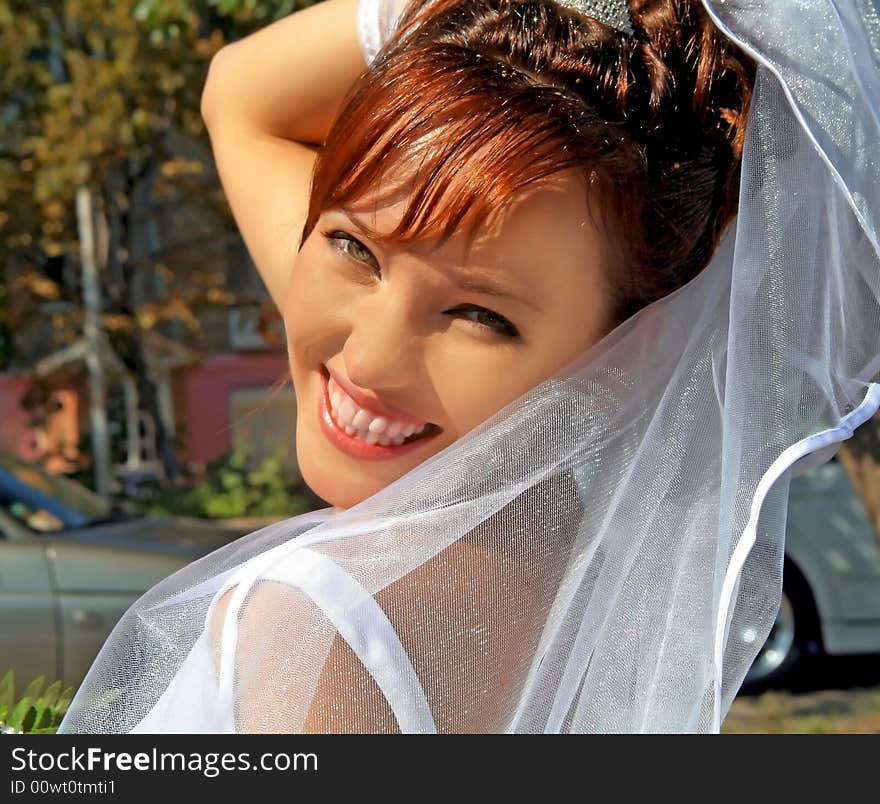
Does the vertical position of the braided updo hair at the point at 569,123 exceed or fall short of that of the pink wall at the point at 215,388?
it exceeds it

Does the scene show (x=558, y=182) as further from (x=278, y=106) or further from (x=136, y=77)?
(x=136, y=77)

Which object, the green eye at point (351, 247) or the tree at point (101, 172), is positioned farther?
the tree at point (101, 172)

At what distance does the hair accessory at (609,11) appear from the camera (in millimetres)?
1240

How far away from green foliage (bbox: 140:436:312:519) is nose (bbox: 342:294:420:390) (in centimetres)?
805

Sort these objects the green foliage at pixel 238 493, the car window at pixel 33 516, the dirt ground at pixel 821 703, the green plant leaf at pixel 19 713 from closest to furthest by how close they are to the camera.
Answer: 1. the green plant leaf at pixel 19 713
2. the car window at pixel 33 516
3. the dirt ground at pixel 821 703
4. the green foliage at pixel 238 493

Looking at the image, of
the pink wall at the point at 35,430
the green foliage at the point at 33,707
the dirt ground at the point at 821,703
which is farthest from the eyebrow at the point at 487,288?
the pink wall at the point at 35,430

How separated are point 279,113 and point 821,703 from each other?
477 cm

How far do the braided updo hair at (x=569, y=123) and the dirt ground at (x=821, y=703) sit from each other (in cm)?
406

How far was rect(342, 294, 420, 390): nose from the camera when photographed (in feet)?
3.95

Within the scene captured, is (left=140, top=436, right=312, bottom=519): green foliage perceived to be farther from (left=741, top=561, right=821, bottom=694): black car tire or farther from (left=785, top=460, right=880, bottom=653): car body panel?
(left=785, top=460, right=880, bottom=653): car body panel

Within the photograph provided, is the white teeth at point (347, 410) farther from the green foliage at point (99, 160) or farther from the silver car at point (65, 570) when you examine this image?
the green foliage at point (99, 160)

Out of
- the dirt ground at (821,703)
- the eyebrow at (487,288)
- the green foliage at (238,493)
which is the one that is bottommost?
the green foliage at (238,493)

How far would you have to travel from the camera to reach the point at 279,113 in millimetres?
1619

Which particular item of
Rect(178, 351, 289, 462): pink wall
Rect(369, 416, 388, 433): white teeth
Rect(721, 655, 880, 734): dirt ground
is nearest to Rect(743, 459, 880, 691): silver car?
Rect(721, 655, 880, 734): dirt ground
